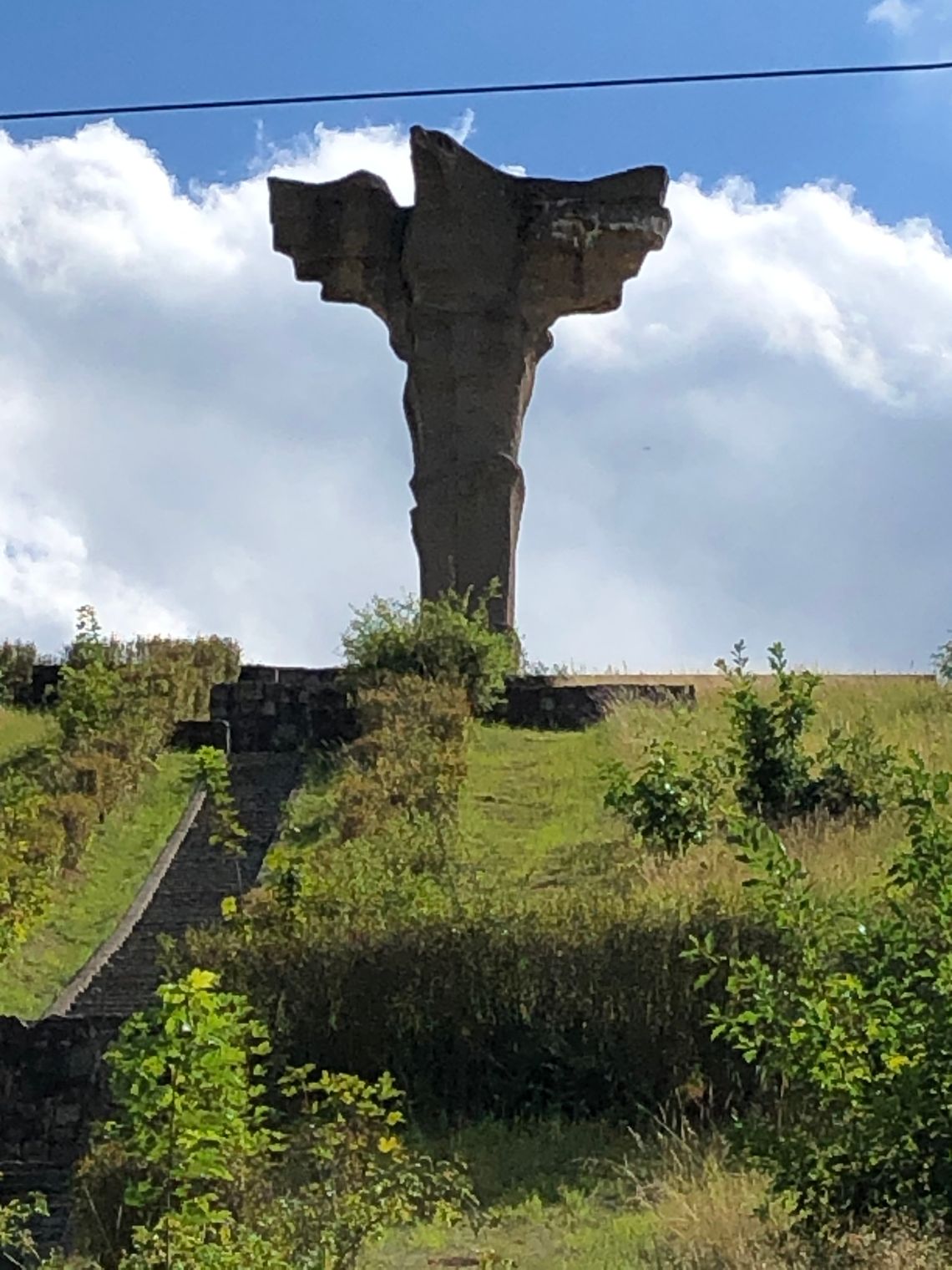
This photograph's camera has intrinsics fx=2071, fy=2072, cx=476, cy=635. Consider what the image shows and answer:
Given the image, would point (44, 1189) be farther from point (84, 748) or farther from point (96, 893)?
point (84, 748)

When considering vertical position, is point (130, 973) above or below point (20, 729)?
below

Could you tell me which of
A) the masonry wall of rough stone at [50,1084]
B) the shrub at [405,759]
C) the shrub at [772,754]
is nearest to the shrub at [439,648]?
the shrub at [405,759]

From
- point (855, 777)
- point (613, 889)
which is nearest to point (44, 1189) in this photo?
point (613, 889)

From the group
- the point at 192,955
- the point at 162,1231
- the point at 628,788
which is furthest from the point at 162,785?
the point at 162,1231

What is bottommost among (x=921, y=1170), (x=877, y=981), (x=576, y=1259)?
(x=576, y=1259)

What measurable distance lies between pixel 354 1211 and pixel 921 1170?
5.93 ft

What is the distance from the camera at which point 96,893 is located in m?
15.1

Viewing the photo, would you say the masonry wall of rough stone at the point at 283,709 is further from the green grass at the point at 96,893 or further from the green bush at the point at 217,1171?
the green bush at the point at 217,1171

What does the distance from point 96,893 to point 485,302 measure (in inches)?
323

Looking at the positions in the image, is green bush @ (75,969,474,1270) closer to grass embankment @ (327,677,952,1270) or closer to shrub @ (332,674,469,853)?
grass embankment @ (327,677,952,1270)

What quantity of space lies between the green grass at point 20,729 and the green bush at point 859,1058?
14.0 m

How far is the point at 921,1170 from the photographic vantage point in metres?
6.28

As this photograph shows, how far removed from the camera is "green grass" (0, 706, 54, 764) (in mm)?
20750

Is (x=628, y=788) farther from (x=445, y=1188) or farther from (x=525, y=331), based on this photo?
(x=525, y=331)
